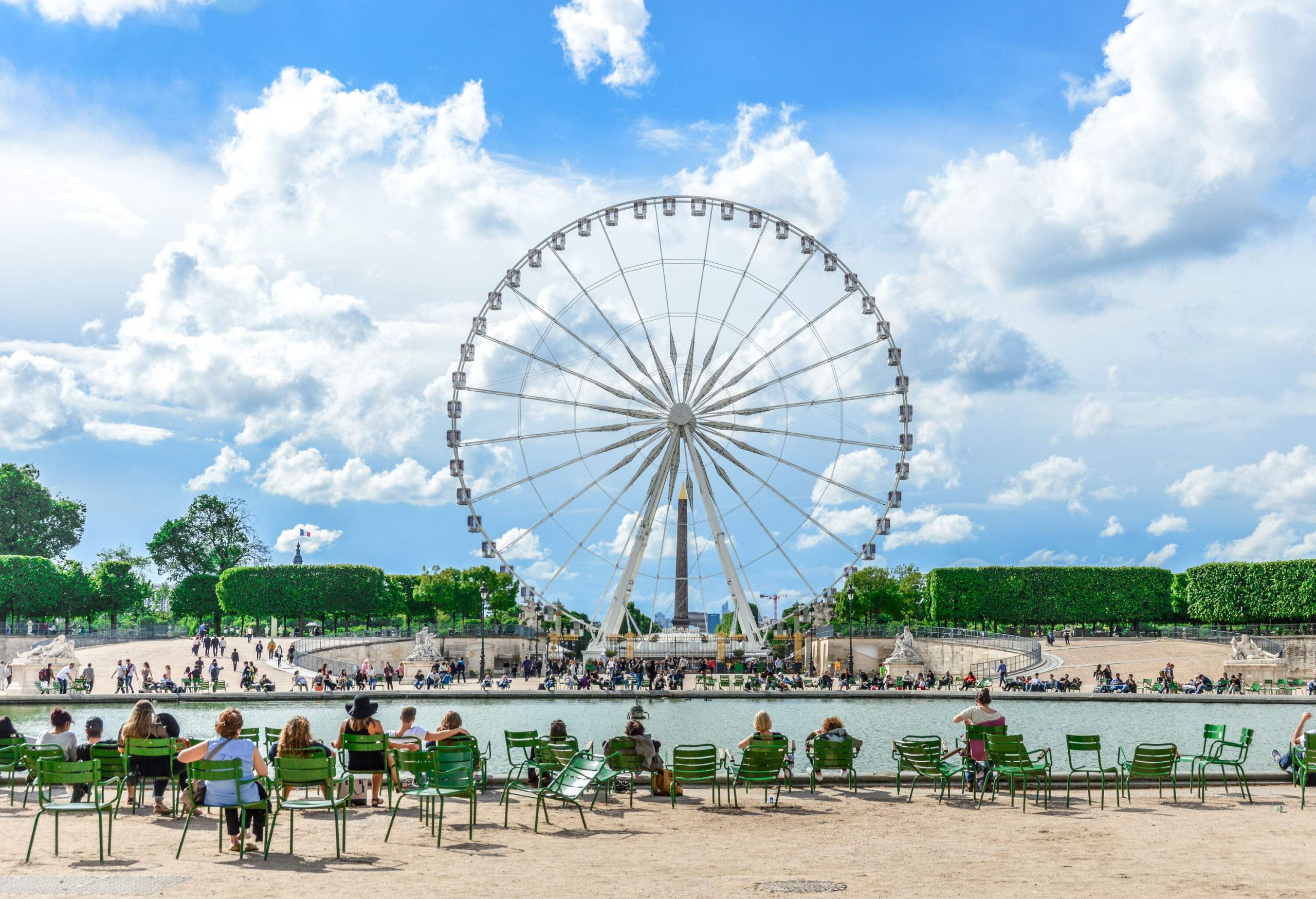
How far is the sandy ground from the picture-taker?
8.47 metres

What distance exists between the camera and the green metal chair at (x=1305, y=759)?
13.0 meters

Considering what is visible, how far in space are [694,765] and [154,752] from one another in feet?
16.2

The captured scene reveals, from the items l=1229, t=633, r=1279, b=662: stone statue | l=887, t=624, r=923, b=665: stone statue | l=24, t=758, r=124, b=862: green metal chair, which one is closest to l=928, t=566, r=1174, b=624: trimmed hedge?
l=887, t=624, r=923, b=665: stone statue

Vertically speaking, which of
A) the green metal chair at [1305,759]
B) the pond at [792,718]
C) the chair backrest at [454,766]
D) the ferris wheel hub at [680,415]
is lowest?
the pond at [792,718]

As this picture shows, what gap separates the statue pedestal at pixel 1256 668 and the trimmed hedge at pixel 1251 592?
1339cm

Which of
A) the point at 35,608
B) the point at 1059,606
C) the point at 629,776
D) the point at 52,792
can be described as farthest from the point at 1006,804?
the point at 35,608

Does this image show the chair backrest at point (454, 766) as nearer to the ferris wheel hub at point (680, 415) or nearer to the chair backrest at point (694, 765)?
the chair backrest at point (694, 765)

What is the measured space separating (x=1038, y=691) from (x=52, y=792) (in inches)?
1125

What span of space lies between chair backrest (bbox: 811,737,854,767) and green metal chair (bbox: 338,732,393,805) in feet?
14.1

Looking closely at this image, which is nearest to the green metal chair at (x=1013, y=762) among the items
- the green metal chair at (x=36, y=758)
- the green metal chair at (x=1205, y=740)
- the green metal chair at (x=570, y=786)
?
the green metal chair at (x=1205, y=740)

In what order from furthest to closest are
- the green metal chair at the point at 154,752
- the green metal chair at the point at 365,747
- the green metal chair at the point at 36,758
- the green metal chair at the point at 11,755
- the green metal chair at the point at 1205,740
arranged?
1. the green metal chair at the point at 1205,740
2. the green metal chair at the point at 11,755
3. the green metal chair at the point at 365,747
4. the green metal chair at the point at 154,752
5. the green metal chair at the point at 36,758

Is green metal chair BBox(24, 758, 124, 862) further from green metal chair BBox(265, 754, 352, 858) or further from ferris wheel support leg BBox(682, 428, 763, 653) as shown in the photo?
ferris wheel support leg BBox(682, 428, 763, 653)

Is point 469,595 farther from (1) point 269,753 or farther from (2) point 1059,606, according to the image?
(1) point 269,753

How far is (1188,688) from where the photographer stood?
1535 inches
